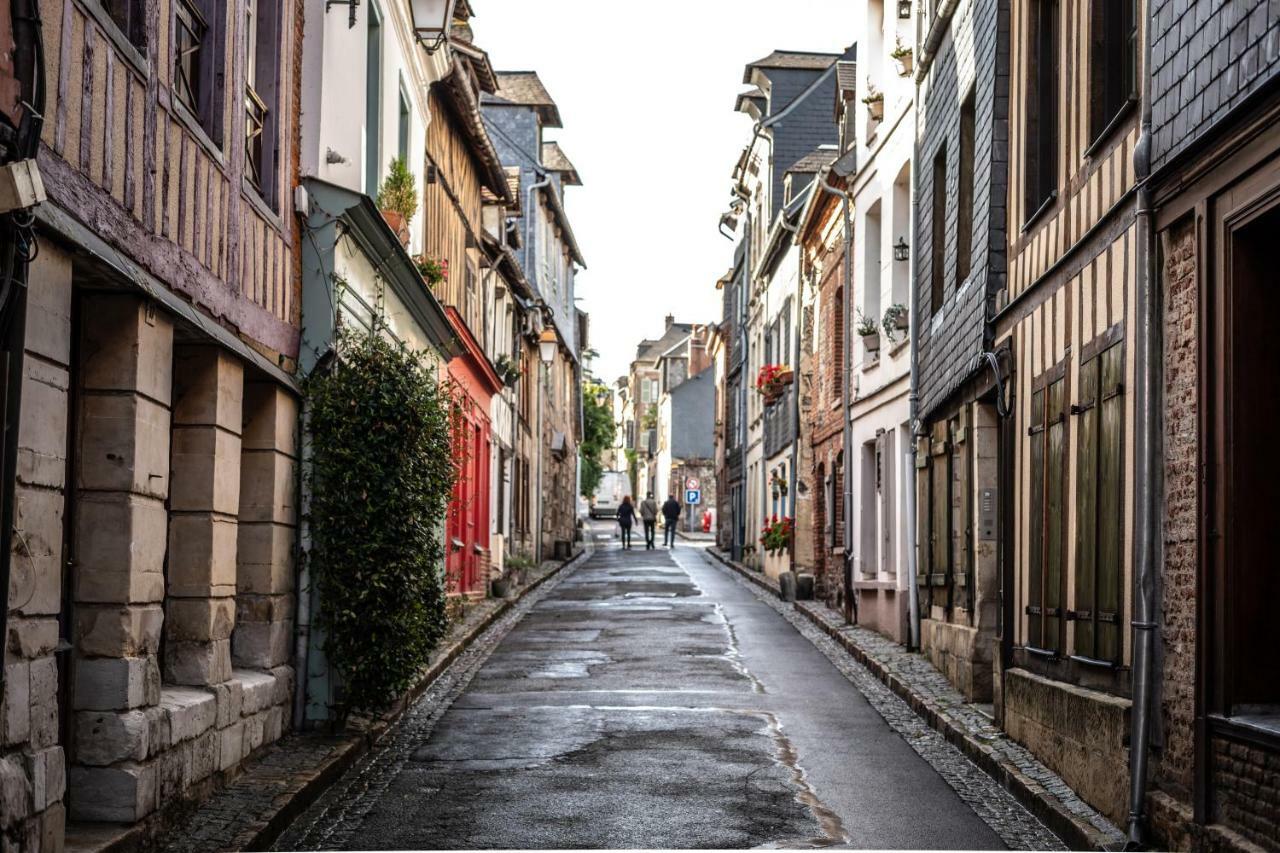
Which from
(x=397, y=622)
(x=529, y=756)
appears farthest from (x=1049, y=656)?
(x=397, y=622)

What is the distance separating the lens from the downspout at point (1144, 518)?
24.0ft

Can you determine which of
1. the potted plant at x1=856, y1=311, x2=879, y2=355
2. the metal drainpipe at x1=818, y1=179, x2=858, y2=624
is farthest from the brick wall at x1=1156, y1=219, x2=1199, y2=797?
the metal drainpipe at x1=818, y1=179, x2=858, y2=624

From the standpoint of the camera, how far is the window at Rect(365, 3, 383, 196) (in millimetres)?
13578

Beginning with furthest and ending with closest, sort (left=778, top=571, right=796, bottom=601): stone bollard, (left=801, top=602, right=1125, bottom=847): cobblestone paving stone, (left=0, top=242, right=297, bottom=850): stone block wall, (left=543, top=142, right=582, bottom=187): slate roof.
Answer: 1. (left=543, top=142, right=582, bottom=187): slate roof
2. (left=778, top=571, right=796, bottom=601): stone bollard
3. (left=801, top=602, right=1125, bottom=847): cobblestone paving stone
4. (left=0, top=242, right=297, bottom=850): stone block wall

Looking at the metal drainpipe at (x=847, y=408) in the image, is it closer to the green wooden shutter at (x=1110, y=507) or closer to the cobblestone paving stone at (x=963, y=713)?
the cobblestone paving stone at (x=963, y=713)

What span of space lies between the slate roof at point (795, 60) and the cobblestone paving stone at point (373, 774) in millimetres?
21127

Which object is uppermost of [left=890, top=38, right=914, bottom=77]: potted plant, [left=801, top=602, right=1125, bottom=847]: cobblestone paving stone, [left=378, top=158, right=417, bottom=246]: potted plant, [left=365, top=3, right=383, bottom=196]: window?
[left=890, top=38, right=914, bottom=77]: potted plant

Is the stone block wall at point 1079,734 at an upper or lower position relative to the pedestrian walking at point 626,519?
lower

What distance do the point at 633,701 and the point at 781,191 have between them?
21984 mm

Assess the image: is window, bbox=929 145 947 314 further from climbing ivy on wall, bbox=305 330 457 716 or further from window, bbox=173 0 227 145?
window, bbox=173 0 227 145

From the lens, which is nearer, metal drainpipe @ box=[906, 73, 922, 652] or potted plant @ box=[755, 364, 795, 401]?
metal drainpipe @ box=[906, 73, 922, 652]

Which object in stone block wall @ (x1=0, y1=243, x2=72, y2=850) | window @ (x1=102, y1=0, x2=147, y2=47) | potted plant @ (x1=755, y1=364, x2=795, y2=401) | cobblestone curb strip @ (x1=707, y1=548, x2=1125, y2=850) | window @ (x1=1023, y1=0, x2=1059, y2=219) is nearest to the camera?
stone block wall @ (x1=0, y1=243, x2=72, y2=850)

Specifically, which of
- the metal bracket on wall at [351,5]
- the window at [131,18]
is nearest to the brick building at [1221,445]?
the window at [131,18]

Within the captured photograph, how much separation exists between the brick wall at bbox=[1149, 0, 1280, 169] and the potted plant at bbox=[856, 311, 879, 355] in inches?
473
